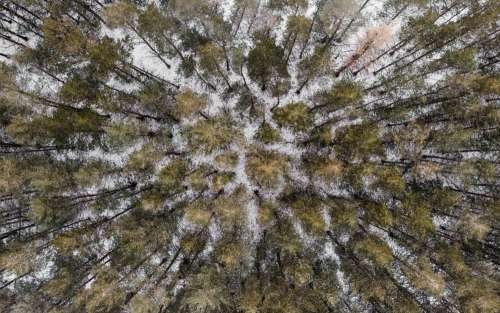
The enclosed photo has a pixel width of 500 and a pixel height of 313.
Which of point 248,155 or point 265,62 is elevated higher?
point 265,62

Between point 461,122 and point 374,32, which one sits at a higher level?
point 374,32

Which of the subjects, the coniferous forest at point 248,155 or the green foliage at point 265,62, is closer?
the coniferous forest at point 248,155

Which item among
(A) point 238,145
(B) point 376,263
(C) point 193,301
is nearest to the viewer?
(C) point 193,301

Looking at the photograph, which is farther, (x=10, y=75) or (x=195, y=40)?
(x=195, y=40)

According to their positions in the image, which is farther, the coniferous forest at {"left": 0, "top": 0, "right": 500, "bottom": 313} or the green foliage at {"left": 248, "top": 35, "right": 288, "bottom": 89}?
the green foliage at {"left": 248, "top": 35, "right": 288, "bottom": 89}

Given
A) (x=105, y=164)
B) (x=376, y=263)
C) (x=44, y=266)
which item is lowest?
(x=376, y=263)

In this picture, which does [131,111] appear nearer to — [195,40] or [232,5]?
[195,40]

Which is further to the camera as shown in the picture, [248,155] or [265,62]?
[248,155]

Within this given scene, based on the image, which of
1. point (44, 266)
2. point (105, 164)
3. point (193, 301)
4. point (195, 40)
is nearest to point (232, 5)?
point (195, 40)
